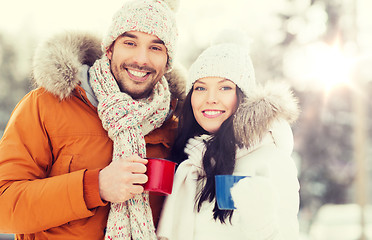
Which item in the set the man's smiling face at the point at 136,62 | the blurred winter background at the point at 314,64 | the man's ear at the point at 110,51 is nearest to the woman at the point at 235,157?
the man's smiling face at the point at 136,62

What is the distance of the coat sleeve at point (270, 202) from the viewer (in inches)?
96.0

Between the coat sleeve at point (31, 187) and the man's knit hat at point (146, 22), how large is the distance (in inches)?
36.8

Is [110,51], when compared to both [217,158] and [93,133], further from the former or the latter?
[217,158]

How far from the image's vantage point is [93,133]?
9.45 ft

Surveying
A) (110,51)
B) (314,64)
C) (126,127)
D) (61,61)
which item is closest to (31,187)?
(126,127)

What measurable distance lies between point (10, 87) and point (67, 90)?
79.4ft

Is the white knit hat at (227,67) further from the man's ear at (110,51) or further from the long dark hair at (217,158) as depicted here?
the man's ear at (110,51)

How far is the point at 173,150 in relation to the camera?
3.20m

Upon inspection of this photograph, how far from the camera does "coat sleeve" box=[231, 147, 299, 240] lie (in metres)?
2.44

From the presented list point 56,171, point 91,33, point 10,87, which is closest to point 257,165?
point 56,171

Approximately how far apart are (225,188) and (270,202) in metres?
0.29

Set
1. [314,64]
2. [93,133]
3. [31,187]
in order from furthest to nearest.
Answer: [314,64] < [93,133] < [31,187]

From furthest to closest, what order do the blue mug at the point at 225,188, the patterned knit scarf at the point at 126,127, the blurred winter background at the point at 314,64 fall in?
the blurred winter background at the point at 314,64 < the patterned knit scarf at the point at 126,127 < the blue mug at the point at 225,188

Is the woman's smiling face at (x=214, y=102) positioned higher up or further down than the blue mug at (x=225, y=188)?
higher up
